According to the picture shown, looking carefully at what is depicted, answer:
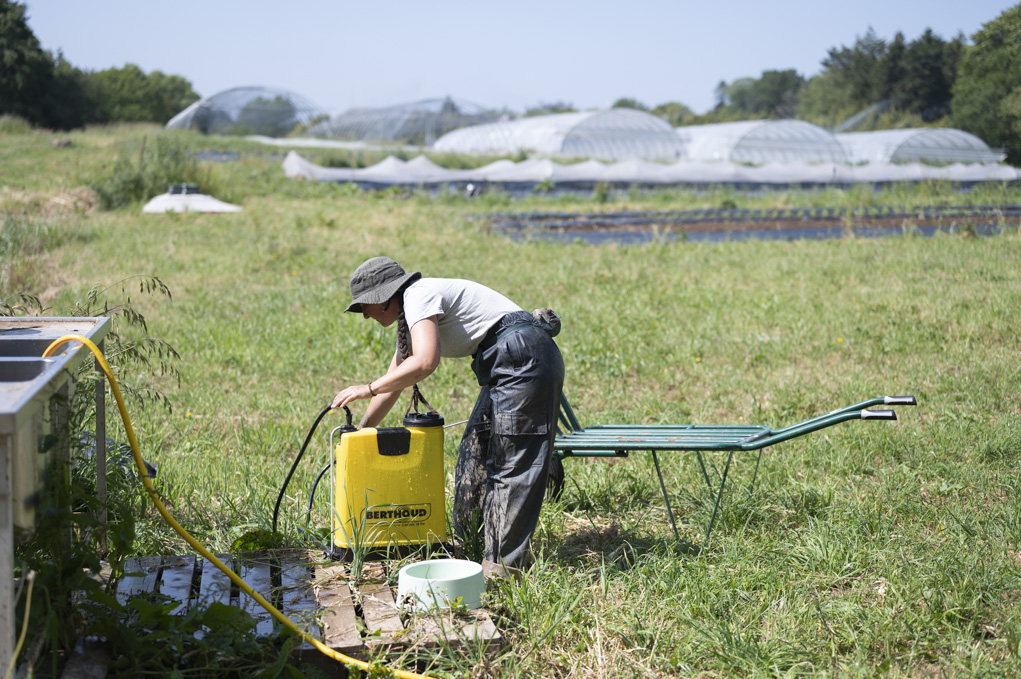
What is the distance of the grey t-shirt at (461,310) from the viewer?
285 cm

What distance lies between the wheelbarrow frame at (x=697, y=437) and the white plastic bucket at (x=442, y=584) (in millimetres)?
651

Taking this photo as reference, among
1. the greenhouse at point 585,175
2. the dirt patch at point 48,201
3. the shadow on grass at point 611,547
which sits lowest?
the shadow on grass at point 611,547

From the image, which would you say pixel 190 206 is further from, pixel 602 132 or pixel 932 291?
pixel 602 132

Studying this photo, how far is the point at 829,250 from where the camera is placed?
34.7 ft

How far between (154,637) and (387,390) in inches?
39.4

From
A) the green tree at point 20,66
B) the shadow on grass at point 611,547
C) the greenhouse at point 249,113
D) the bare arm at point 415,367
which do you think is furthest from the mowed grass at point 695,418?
the greenhouse at point 249,113

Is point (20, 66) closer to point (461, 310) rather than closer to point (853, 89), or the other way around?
point (461, 310)

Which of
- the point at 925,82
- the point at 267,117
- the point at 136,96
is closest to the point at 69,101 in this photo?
the point at 267,117

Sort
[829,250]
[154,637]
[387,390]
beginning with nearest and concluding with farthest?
1. [154,637]
2. [387,390]
3. [829,250]

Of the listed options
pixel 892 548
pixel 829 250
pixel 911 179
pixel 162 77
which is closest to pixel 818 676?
pixel 892 548

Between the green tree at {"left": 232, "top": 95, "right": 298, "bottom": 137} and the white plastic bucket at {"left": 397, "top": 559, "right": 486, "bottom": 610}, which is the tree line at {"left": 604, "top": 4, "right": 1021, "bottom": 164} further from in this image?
the white plastic bucket at {"left": 397, "top": 559, "right": 486, "bottom": 610}

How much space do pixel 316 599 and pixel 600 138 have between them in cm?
3242

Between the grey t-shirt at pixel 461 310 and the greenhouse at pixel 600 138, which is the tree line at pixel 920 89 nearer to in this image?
the greenhouse at pixel 600 138

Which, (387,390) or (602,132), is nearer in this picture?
(387,390)
